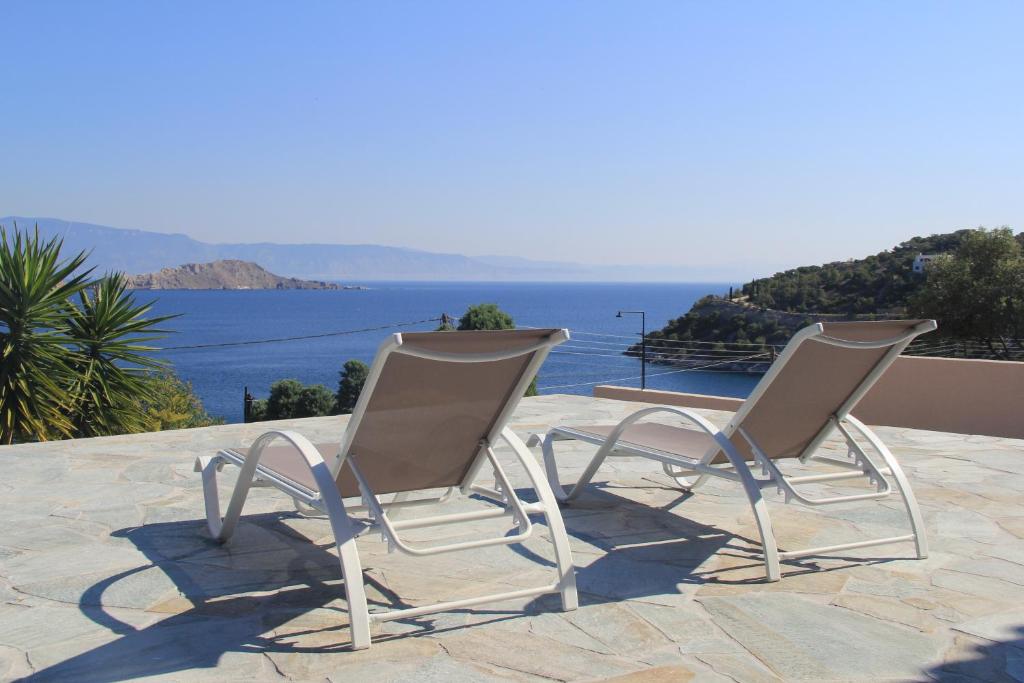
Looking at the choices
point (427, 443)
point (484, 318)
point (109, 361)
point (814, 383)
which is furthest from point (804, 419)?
point (484, 318)

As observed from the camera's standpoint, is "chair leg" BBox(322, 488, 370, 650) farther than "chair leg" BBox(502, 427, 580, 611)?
No

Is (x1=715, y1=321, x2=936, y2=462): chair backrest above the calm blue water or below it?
above

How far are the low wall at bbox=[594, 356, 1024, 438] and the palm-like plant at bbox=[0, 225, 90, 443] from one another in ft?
20.7

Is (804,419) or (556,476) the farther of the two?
(556,476)

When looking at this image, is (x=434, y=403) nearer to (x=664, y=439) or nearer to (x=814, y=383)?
(x=814, y=383)

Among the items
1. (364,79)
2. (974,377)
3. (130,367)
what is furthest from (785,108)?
(130,367)

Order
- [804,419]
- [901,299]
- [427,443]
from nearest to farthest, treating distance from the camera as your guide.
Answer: [427,443], [804,419], [901,299]

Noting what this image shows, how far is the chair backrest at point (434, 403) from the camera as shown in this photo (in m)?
2.56

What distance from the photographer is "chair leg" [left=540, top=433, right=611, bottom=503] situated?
4.17 metres

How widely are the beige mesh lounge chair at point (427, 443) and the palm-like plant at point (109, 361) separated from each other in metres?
5.43

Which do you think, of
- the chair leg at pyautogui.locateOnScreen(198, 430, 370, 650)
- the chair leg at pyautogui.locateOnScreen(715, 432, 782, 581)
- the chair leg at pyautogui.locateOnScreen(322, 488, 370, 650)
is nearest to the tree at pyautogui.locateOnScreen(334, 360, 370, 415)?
the chair leg at pyautogui.locateOnScreen(198, 430, 370, 650)

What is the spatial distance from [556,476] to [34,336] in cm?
522

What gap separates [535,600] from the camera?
2945 mm

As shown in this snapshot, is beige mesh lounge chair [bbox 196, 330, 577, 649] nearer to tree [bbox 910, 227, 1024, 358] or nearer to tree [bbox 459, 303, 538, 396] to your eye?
tree [bbox 459, 303, 538, 396]
